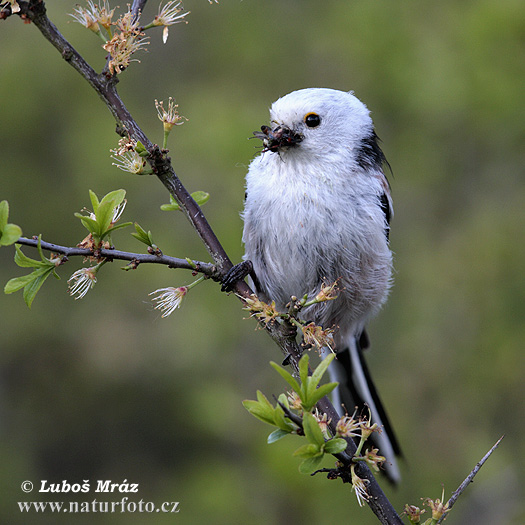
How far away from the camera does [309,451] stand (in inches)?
66.4

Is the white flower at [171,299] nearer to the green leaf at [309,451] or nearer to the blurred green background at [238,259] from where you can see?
the green leaf at [309,451]

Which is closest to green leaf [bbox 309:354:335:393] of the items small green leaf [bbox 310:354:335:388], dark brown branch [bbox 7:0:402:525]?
small green leaf [bbox 310:354:335:388]

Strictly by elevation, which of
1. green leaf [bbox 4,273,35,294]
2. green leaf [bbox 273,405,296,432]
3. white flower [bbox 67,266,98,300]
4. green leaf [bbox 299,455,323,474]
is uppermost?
green leaf [bbox 4,273,35,294]

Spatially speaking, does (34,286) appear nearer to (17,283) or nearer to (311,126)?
(17,283)

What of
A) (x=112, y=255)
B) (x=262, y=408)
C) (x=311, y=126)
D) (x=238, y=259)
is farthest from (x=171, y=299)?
(x=238, y=259)

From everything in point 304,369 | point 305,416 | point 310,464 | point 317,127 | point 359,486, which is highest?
point 317,127

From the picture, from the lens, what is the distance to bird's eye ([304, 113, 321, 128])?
305cm

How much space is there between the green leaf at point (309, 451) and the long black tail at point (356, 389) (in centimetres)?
196

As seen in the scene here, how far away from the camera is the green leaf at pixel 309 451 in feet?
5.46

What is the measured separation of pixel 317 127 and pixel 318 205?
414mm

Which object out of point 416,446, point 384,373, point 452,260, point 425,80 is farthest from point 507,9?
point 416,446

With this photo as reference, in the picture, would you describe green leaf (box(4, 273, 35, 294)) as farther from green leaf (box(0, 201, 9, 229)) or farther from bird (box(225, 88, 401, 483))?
bird (box(225, 88, 401, 483))

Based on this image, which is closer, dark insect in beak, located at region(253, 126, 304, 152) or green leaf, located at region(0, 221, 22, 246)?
green leaf, located at region(0, 221, 22, 246)

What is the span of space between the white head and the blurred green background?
161cm
